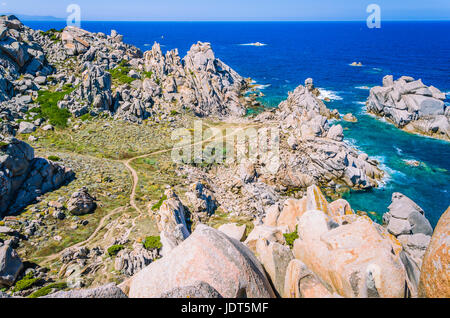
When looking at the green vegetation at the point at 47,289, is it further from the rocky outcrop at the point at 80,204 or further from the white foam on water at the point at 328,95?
the white foam on water at the point at 328,95

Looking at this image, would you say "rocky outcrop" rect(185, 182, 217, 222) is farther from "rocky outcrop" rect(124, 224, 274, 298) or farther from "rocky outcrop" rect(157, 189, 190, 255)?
"rocky outcrop" rect(124, 224, 274, 298)

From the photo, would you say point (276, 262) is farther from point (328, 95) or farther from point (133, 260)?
point (328, 95)

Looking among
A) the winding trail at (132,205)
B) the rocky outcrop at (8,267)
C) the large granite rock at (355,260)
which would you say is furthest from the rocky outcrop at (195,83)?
the large granite rock at (355,260)

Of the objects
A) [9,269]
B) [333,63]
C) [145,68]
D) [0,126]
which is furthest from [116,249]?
[333,63]

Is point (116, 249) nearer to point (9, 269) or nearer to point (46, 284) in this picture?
point (46, 284)

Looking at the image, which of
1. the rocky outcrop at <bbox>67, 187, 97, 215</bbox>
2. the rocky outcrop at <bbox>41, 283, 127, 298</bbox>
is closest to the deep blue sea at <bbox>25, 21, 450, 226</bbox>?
the rocky outcrop at <bbox>67, 187, 97, 215</bbox>

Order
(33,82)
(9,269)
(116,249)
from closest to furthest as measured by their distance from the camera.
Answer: (9,269), (116,249), (33,82)
